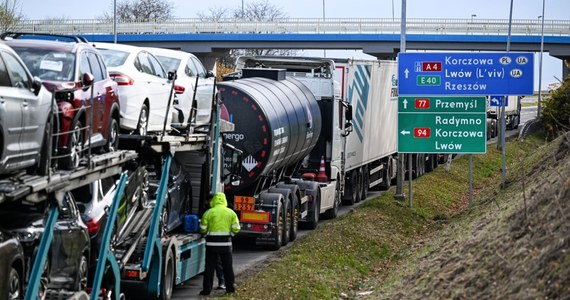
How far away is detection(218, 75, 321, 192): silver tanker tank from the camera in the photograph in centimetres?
2067

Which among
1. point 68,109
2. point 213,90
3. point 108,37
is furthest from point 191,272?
point 108,37

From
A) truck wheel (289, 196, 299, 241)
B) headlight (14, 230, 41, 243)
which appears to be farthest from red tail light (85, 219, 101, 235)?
truck wheel (289, 196, 299, 241)

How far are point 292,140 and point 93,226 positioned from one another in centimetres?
1011

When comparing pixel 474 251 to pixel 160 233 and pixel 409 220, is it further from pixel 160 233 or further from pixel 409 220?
pixel 409 220

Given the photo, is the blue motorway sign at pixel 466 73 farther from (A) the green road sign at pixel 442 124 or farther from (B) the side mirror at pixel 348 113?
(B) the side mirror at pixel 348 113

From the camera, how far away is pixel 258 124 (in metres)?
20.7

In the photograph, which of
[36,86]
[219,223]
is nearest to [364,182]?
[219,223]

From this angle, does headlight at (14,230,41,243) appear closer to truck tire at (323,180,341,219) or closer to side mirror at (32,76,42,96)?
side mirror at (32,76,42,96)

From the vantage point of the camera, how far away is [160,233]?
1500 centimetres

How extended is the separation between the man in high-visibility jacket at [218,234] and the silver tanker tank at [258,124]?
14.4ft

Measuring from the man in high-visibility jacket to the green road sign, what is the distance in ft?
40.4

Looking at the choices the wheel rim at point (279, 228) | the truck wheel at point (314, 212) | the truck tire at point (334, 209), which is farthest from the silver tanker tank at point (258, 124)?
the truck tire at point (334, 209)

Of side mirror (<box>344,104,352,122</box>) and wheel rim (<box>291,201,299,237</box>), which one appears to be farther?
side mirror (<box>344,104,352,122</box>)

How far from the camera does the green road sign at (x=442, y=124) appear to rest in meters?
27.5
